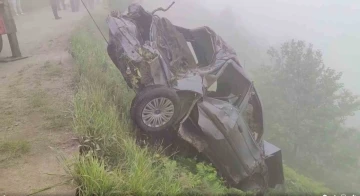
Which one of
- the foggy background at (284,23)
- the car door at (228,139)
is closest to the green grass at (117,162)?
the car door at (228,139)

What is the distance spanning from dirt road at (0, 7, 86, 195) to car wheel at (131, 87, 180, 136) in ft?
3.35

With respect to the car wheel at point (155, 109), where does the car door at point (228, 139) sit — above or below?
below

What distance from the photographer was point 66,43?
34.6ft

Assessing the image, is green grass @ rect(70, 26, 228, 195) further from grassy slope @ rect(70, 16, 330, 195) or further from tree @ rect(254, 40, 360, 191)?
tree @ rect(254, 40, 360, 191)

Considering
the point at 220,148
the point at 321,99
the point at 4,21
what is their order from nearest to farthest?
the point at 220,148 < the point at 4,21 < the point at 321,99

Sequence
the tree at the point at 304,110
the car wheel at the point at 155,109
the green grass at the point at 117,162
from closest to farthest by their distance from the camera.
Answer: the green grass at the point at 117,162
the car wheel at the point at 155,109
the tree at the point at 304,110

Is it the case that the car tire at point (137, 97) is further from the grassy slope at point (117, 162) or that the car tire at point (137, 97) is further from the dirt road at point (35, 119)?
the dirt road at point (35, 119)

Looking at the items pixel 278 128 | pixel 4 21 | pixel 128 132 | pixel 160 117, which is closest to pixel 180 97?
pixel 160 117

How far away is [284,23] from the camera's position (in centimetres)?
8319

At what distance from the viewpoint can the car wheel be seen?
5.09 metres

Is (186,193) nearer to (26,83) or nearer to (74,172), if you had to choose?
(74,172)

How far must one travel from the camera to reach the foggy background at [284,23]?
149 feet

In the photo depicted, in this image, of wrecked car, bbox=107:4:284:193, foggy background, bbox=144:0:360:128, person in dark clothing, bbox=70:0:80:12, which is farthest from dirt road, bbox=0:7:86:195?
foggy background, bbox=144:0:360:128

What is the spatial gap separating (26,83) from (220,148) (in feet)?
13.3
